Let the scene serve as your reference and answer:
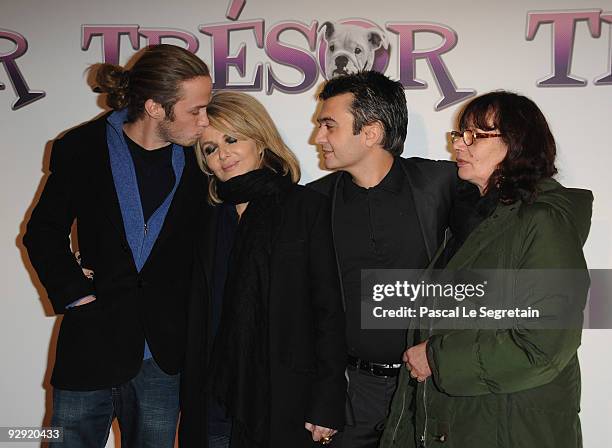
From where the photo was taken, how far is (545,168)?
74.0 inches

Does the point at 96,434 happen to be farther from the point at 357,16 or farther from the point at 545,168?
the point at 357,16

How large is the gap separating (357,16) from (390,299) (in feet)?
4.82

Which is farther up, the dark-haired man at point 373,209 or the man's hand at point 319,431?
the dark-haired man at point 373,209

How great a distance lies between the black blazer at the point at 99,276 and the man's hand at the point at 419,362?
852mm

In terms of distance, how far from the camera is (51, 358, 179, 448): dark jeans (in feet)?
7.27

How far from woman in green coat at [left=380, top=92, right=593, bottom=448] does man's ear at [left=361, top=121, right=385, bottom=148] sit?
1.55ft

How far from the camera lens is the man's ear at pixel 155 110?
Result: 229cm

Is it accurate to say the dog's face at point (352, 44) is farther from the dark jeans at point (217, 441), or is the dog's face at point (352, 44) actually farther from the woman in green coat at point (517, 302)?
the dark jeans at point (217, 441)

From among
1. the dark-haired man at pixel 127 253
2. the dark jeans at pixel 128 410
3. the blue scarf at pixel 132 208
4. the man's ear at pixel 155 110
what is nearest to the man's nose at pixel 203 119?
the dark-haired man at pixel 127 253

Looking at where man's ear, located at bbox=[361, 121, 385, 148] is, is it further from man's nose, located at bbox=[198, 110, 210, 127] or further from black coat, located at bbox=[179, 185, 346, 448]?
man's nose, located at bbox=[198, 110, 210, 127]

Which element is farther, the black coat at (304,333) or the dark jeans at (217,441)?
the dark jeans at (217,441)

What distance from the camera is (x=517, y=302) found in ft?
5.82

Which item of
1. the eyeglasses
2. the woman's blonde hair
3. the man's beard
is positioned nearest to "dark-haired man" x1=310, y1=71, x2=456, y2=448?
A: the woman's blonde hair

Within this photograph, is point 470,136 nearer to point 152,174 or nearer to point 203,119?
point 203,119
